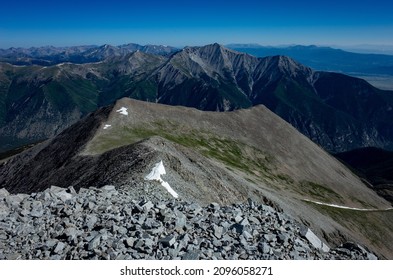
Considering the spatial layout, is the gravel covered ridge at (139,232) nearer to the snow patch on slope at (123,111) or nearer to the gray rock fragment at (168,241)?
the gray rock fragment at (168,241)

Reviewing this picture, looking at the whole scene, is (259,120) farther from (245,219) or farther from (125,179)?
(245,219)

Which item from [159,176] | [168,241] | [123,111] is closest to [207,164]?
[159,176]

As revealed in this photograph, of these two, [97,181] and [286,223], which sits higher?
[286,223]

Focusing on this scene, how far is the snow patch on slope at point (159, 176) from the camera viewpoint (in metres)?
40.8

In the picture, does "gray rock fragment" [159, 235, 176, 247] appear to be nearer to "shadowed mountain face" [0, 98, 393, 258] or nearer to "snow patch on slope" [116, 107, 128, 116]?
"shadowed mountain face" [0, 98, 393, 258]

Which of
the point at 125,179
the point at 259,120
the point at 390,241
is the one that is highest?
the point at 125,179

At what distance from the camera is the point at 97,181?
1934 inches

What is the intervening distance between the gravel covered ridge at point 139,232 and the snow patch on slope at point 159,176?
11.8 m

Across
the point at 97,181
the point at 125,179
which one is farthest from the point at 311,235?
the point at 97,181

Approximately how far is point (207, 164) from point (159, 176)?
838 inches

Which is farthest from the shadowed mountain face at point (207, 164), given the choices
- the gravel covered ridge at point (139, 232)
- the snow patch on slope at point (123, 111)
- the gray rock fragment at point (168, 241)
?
the gray rock fragment at point (168, 241)
